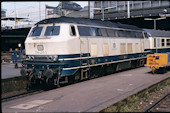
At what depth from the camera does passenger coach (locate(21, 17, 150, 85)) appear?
41.2 feet

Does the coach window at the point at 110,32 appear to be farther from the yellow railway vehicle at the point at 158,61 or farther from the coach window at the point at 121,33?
the yellow railway vehicle at the point at 158,61

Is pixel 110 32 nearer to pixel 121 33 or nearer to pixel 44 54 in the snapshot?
pixel 121 33

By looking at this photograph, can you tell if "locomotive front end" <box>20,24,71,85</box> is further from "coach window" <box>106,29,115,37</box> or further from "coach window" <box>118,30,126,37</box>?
"coach window" <box>118,30,126,37</box>

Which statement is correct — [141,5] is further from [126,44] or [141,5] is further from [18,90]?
[18,90]

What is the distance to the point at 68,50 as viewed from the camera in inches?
500

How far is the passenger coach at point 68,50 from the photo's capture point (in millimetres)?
12555

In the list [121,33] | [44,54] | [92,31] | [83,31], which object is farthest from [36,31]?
[121,33]

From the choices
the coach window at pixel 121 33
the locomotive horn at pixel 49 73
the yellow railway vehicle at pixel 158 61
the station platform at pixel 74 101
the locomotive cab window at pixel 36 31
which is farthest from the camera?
the coach window at pixel 121 33

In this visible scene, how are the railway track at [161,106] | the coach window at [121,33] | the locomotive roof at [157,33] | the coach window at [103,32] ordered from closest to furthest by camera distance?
the railway track at [161,106]
the coach window at [103,32]
the coach window at [121,33]
the locomotive roof at [157,33]

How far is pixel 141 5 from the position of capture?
59.6 meters

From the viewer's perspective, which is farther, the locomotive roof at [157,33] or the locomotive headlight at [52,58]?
the locomotive roof at [157,33]

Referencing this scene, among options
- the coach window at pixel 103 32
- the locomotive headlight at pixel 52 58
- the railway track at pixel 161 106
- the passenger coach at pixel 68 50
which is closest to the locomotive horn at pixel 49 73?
the passenger coach at pixel 68 50

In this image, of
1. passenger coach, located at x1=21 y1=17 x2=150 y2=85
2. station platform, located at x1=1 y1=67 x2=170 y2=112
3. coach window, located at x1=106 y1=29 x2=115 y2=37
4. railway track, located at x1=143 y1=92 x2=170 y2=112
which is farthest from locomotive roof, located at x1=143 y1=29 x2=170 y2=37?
railway track, located at x1=143 y1=92 x2=170 y2=112

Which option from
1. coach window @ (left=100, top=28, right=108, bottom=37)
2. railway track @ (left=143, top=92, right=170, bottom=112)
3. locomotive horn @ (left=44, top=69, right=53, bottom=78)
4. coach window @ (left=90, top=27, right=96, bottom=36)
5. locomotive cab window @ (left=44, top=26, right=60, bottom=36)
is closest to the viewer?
railway track @ (left=143, top=92, right=170, bottom=112)
